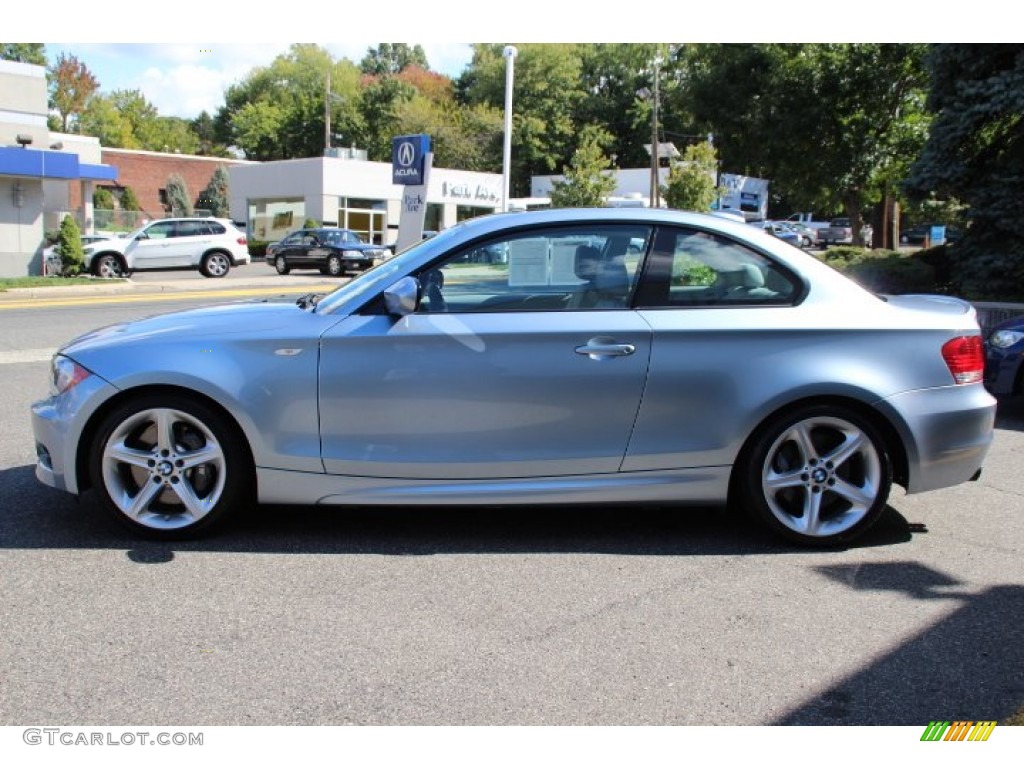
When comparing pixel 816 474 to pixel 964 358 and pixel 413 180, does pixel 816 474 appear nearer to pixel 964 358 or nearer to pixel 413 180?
pixel 964 358

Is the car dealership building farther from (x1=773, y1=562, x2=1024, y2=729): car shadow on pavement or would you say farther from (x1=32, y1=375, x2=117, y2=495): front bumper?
(x1=773, y1=562, x2=1024, y2=729): car shadow on pavement

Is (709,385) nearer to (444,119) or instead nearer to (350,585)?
(350,585)

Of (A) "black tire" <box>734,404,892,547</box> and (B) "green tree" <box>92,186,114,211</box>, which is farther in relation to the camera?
(B) "green tree" <box>92,186,114,211</box>

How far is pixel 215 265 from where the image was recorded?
28.0m

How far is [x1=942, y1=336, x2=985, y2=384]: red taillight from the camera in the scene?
14.8 ft

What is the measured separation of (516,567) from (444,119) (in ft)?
229

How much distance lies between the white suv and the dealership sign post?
45.5 ft

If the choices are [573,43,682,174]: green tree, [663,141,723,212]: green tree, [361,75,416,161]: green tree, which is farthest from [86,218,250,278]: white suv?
[361,75,416,161]: green tree

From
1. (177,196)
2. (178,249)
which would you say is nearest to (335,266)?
(178,249)

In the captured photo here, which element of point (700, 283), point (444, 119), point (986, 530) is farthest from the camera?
point (444, 119)

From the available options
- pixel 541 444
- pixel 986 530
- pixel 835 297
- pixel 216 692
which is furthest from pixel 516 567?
pixel 986 530

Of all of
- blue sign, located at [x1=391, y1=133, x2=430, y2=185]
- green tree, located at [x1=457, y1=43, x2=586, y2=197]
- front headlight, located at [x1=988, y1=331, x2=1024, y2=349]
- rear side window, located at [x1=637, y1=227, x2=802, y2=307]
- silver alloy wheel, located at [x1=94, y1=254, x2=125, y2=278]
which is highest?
green tree, located at [x1=457, y1=43, x2=586, y2=197]

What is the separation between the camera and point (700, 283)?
4.54m

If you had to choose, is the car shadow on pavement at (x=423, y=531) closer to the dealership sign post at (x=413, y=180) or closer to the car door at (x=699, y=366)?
the car door at (x=699, y=366)
